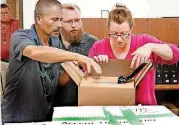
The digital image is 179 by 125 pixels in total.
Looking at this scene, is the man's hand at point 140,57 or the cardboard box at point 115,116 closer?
the cardboard box at point 115,116

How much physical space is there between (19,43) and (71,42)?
36 cm

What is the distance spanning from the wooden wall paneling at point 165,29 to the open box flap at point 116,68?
131 centimetres

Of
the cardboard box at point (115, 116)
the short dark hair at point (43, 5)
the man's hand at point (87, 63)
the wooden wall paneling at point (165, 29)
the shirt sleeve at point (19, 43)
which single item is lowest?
the cardboard box at point (115, 116)

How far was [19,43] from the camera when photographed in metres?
1.42

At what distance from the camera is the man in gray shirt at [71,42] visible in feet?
5.36

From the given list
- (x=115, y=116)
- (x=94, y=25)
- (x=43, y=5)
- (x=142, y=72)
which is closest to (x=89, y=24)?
(x=94, y=25)

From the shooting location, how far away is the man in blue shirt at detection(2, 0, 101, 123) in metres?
1.49

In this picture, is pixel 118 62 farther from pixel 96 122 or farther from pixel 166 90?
pixel 166 90

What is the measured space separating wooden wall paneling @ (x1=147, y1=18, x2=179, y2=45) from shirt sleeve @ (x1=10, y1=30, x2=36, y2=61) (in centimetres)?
140

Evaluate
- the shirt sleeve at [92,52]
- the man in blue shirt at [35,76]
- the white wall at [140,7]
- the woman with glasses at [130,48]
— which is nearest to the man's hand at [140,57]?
the woman with glasses at [130,48]

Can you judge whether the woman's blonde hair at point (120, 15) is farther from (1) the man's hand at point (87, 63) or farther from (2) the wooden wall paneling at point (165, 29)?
(2) the wooden wall paneling at point (165, 29)

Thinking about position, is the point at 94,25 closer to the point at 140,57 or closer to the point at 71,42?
the point at 71,42

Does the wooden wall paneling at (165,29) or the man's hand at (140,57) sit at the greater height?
the wooden wall paneling at (165,29)

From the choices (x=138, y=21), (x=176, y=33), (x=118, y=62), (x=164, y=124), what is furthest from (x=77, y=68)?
(x=176, y=33)
